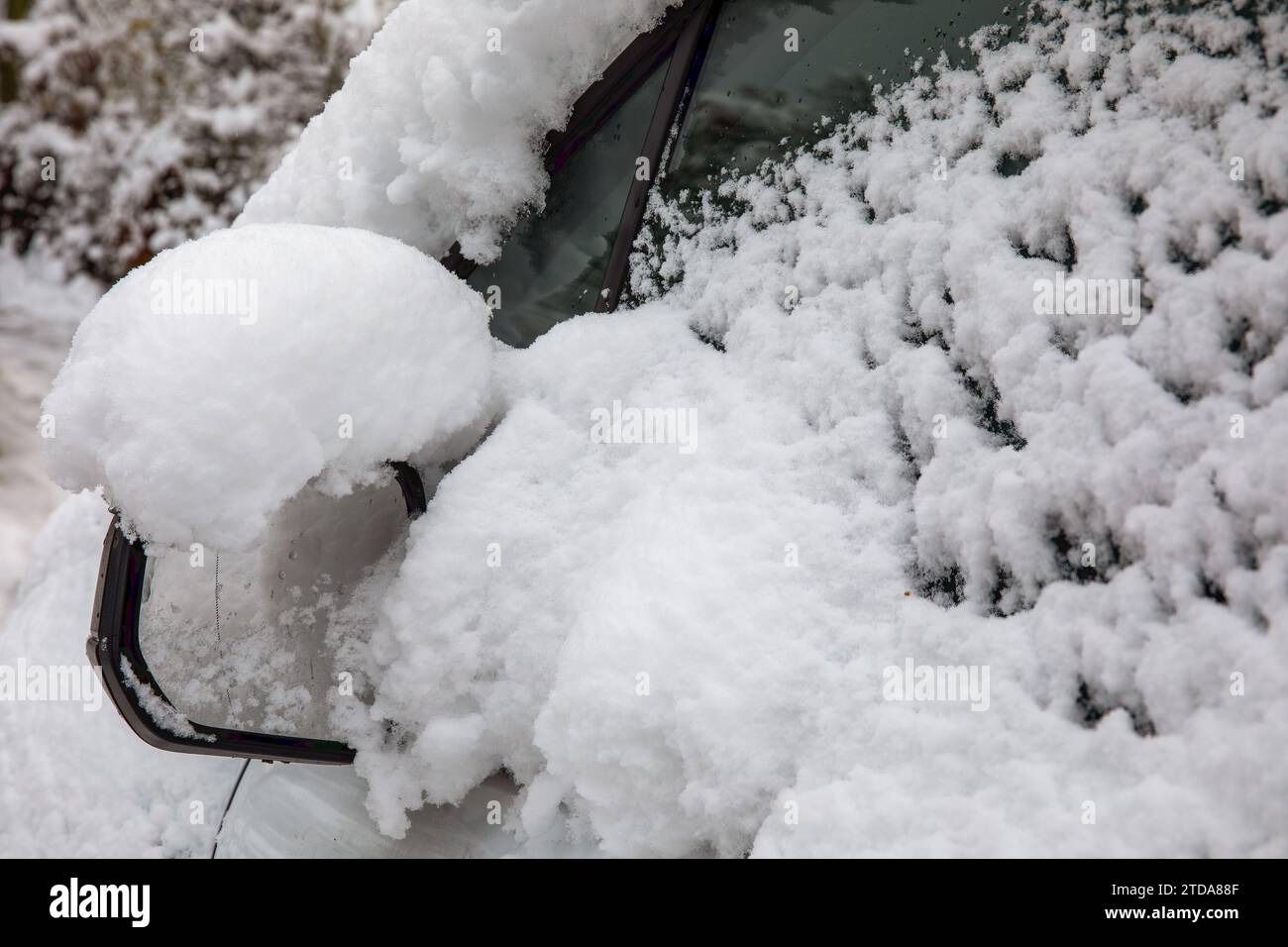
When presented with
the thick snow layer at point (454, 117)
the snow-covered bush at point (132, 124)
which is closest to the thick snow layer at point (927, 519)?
the thick snow layer at point (454, 117)

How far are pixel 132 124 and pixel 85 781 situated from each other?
17.4ft

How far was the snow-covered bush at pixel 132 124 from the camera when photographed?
592 cm

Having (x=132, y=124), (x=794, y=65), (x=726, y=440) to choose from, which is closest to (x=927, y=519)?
(x=726, y=440)

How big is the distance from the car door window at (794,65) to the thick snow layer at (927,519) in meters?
0.06

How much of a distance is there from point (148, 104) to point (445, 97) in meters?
5.10

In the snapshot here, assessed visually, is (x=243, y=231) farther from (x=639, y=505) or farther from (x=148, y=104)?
(x=148, y=104)

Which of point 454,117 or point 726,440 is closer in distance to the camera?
point 726,440

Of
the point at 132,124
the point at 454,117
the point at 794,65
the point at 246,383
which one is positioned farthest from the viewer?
the point at 132,124

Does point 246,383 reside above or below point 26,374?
above

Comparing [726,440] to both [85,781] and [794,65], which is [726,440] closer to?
[794,65]

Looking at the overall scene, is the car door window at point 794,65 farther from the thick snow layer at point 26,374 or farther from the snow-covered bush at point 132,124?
the snow-covered bush at point 132,124

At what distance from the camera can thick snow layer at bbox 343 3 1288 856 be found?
1122 mm

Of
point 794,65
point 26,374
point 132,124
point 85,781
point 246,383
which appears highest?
point 794,65

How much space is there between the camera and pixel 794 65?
66.3 inches
